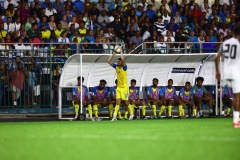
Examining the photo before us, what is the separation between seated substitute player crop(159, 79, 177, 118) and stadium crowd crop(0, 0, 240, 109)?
1.83 meters

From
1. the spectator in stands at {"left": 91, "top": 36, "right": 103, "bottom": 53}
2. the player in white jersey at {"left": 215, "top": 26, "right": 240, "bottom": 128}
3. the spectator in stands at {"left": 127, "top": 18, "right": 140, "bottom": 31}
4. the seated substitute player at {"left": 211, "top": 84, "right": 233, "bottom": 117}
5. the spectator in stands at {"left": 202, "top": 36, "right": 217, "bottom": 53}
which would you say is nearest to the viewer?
the player in white jersey at {"left": 215, "top": 26, "right": 240, "bottom": 128}

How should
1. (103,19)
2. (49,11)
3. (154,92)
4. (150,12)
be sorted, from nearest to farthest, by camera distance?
(154,92) < (49,11) < (103,19) < (150,12)

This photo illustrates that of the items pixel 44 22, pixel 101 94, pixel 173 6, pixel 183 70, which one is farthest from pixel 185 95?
pixel 173 6

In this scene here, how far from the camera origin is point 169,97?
27484mm

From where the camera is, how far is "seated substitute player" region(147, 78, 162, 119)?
27328 mm

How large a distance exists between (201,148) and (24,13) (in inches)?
781

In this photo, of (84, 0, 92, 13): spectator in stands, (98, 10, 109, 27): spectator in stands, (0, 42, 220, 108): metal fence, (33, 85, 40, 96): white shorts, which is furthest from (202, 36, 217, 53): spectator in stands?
(33, 85, 40, 96): white shorts

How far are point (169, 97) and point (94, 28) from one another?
628 cm

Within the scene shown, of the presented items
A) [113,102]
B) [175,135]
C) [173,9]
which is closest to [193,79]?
[113,102]

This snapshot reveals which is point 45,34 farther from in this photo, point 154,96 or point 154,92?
point 154,96

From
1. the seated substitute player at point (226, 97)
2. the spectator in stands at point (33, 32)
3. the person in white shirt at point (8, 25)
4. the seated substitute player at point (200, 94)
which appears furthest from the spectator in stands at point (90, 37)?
the seated substitute player at point (226, 97)

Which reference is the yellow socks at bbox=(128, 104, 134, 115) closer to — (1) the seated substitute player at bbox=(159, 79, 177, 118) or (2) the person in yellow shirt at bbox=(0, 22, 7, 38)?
(1) the seated substitute player at bbox=(159, 79, 177, 118)

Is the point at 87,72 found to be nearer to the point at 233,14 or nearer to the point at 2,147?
the point at 233,14

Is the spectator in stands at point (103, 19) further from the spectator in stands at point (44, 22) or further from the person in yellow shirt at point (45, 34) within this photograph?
the person in yellow shirt at point (45, 34)
